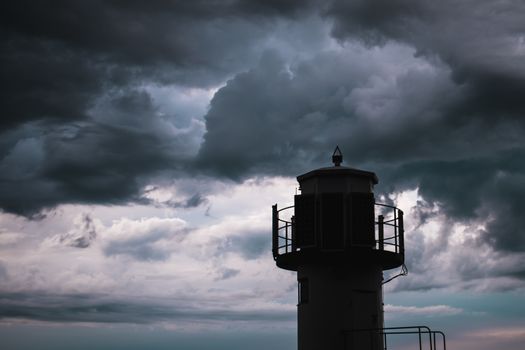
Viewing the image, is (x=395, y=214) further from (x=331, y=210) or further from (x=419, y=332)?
(x=419, y=332)

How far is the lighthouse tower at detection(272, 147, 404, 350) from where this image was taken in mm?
24562

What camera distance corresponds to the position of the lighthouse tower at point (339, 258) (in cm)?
2456

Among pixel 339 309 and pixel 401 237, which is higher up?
pixel 401 237

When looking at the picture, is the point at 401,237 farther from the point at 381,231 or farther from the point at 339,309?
the point at 339,309

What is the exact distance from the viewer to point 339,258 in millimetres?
24859

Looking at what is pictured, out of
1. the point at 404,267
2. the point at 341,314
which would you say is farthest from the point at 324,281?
the point at 404,267

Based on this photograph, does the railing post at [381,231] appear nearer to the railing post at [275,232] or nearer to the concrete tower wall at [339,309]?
the concrete tower wall at [339,309]

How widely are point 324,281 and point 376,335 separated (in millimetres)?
2651

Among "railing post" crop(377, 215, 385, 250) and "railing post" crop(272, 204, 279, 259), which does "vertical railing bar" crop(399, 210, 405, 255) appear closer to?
"railing post" crop(377, 215, 385, 250)

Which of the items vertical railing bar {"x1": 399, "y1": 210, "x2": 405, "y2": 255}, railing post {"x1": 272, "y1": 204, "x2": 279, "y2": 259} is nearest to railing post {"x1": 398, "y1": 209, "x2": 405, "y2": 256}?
vertical railing bar {"x1": 399, "y1": 210, "x2": 405, "y2": 255}

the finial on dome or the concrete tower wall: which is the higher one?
the finial on dome

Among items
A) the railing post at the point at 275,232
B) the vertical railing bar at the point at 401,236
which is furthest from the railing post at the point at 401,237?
the railing post at the point at 275,232

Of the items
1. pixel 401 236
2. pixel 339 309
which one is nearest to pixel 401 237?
pixel 401 236

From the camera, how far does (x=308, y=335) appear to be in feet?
82.1
